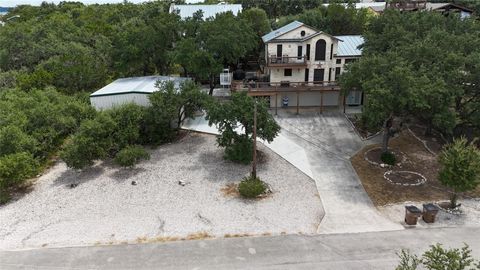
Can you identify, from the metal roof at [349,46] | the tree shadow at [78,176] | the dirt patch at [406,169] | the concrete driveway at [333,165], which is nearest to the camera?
the concrete driveway at [333,165]

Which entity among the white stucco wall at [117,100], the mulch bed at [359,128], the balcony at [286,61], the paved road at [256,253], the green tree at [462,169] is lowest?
the paved road at [256,253]

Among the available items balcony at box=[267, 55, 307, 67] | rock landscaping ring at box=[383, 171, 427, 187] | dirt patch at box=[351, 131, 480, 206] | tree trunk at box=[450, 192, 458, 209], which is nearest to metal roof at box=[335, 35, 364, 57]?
balcony at box=[267, 55, 307, 67]

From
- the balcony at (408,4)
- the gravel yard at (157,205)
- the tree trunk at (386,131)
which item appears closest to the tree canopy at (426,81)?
the tree trunk at (386,131)

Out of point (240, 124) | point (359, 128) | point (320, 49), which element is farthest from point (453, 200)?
point (320, 49)

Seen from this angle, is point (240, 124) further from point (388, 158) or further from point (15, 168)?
point (15, 168)

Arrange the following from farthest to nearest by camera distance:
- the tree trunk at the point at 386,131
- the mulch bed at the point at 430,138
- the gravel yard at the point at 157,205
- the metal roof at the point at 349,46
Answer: the metal roof at the point at 349,46
the mulch bed at the point at 430,138
the tree trunk at the point at 386,131
the gravel yard at the point at 157,205

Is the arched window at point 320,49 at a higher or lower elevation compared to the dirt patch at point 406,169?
higher

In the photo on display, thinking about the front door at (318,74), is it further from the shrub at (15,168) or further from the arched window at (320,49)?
the shrub at (15,168)
